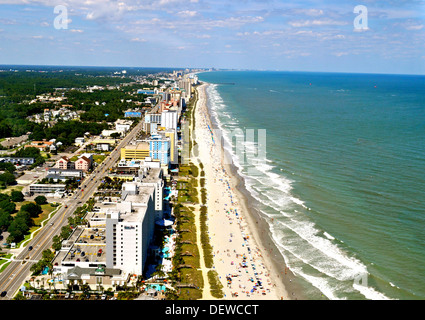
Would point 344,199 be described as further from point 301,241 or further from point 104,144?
point 104,144

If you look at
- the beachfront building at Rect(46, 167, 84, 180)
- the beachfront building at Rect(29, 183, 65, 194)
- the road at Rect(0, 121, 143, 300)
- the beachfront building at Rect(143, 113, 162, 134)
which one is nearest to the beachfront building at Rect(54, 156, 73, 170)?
the beachfront building at Rect(46, 167, 84, 180)

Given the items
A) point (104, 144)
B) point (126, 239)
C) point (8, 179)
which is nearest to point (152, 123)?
point (104, 144)

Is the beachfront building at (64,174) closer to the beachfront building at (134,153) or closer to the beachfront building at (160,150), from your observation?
the beachfront building at (134,153)

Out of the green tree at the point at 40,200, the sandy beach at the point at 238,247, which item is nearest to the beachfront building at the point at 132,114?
the sandy beach at the point at 238,247

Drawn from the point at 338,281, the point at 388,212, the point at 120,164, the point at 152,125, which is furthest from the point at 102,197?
the point at 152,125
